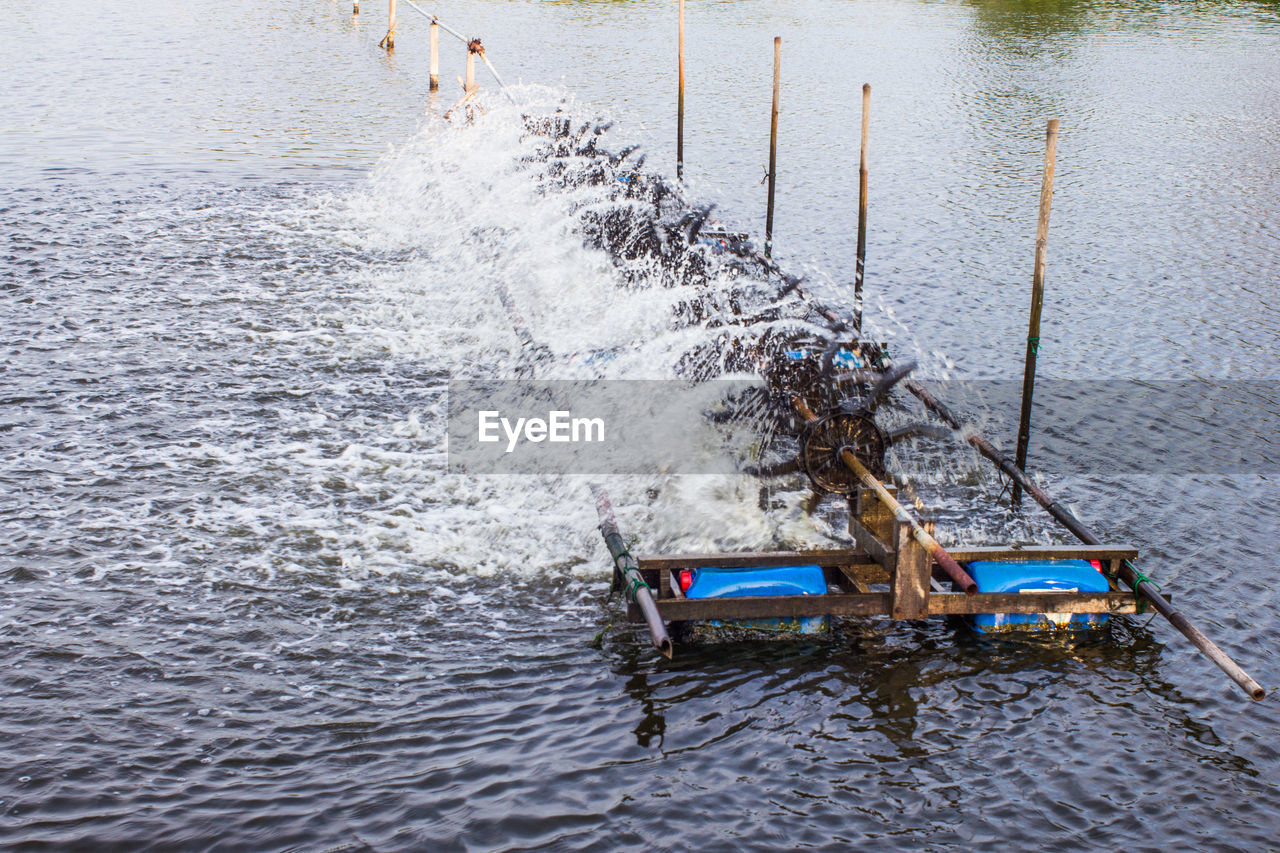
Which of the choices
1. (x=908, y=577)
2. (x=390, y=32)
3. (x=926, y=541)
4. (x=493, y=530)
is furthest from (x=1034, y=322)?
(x=390, y=32)

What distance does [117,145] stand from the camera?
32375 mm

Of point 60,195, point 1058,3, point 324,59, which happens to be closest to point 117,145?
point 60,195

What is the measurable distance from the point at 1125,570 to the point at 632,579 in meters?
5.23

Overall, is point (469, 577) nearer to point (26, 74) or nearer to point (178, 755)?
point (178, 755)

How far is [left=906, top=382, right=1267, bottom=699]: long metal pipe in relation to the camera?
382 inches

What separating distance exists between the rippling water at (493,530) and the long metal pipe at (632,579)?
1.68 ft

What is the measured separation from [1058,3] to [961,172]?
4157 centimetres

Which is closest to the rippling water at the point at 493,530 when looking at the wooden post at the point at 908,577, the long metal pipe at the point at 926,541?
the wooden post at the point at 908,577

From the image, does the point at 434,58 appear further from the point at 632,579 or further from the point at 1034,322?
the point at 632,579

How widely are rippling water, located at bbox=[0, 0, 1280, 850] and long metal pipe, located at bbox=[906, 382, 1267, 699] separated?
A: 591mm

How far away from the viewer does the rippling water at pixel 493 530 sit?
344 inches

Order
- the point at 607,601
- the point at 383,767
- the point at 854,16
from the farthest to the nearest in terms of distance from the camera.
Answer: the point at 854,16 < the point at 607,601 < the point at 383,767

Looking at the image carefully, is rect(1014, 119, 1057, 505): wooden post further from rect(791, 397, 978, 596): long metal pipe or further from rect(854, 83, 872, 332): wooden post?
rect(854, 83, 872, 332): wooden post

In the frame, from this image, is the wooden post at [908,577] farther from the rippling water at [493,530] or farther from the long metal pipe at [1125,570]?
the long metal pipe at [1125,570]
